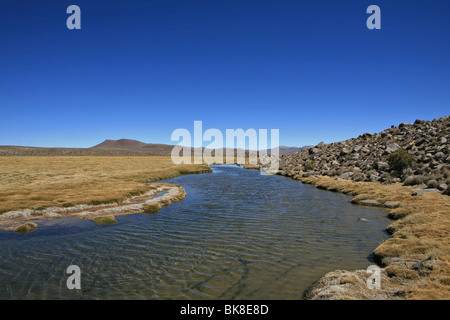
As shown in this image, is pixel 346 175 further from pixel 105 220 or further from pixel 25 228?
Result: pixel 25 228

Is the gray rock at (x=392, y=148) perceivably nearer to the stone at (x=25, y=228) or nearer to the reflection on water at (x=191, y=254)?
the reflection on water at (x=191, y=254)

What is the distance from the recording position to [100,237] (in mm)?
16406

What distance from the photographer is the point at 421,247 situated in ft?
38.6

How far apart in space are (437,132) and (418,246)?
45096 mm

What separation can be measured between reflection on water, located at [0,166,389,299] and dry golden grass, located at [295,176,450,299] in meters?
1.20

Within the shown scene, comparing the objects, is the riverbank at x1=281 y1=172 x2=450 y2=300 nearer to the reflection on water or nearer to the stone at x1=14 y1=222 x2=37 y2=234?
the reflection on water

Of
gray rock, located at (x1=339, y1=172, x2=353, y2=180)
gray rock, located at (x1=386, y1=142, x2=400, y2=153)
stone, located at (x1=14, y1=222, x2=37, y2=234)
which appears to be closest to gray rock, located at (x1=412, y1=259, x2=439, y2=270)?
stone, located at (x1=14, y1=222, x2=37, y2=234)

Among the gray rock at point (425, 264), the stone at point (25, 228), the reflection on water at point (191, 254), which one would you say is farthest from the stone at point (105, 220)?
the gray rock at point (425, 264)

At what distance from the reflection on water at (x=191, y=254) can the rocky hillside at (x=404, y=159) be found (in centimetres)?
1444

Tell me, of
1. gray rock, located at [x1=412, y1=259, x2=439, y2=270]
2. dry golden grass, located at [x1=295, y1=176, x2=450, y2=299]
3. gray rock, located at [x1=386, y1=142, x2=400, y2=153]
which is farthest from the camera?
gray rock, located at [x1=386, y1=142, x2=400, y2=153]

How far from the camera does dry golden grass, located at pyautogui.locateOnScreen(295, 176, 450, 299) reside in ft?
26.8

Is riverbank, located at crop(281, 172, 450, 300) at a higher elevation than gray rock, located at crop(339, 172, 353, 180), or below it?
A: below
